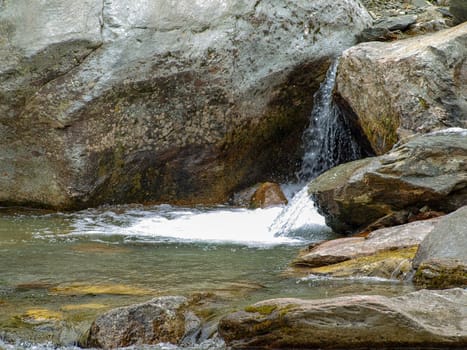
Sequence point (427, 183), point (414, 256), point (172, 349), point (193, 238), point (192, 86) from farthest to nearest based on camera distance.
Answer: point (192, 86) → point (193, 238) → point (427, 183) → point (414, 256) → point (172, 349)

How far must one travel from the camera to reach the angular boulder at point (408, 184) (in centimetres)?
775

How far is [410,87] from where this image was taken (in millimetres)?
9539

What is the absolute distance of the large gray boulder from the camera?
1056 centimetres

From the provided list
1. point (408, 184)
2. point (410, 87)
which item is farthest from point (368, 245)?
point (410, 87)

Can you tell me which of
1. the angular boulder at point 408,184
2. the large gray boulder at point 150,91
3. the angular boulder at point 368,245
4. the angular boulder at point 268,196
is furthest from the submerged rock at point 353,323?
the large gray boulder at point 150,91

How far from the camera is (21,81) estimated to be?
10.5 metres

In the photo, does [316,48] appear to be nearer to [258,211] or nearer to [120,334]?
[258,211]

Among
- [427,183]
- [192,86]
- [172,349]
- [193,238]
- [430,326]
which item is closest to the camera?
[430,326]

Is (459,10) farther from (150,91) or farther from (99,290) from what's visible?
(99,290)

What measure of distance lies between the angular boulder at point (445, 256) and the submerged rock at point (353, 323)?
0.72 m

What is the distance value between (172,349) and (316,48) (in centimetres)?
734

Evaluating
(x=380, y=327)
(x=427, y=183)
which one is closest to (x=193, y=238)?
(x=427, y=183)

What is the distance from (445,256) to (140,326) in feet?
6.65

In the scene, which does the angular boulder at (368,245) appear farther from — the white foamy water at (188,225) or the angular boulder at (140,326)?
the angular boulder at (140,326)
